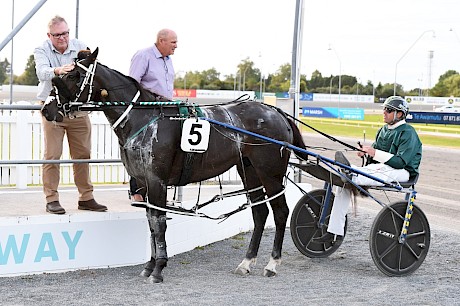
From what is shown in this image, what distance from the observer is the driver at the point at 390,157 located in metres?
7.47

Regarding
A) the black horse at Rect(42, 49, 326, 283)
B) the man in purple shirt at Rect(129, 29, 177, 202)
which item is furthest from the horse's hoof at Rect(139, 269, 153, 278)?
Answer: the man in purple shirt at Rect(129, 29, 177, 202)

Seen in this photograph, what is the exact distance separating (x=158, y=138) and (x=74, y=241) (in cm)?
130

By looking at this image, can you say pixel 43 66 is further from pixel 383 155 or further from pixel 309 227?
pixel 383 155

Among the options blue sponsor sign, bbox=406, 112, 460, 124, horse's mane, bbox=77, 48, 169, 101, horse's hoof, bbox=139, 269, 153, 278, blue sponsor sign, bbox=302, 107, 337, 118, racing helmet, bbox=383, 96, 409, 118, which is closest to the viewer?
horse's mane, bbox=77, 48, 169, 101

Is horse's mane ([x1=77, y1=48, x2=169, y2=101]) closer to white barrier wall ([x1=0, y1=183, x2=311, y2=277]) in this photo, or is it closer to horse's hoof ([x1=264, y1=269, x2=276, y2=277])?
white barrier wall ([x1=0, y1=183, x2=311, y2=277])

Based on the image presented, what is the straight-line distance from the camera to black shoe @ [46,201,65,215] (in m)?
7.05

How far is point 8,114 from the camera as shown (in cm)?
1062

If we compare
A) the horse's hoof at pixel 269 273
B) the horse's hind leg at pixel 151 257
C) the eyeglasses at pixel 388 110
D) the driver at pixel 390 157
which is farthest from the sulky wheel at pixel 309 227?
the horse's hind leg at pixel 151 257

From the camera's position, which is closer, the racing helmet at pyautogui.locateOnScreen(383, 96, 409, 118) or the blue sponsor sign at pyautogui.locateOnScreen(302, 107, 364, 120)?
the racing helmet at pyautogui.locateOnScreen(383, 96, 409, 118)

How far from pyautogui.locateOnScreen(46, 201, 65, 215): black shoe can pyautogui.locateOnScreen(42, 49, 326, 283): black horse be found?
807 millimetres

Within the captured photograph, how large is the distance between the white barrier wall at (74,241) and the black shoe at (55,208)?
9cm

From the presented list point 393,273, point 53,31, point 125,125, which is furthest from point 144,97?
point 393,273

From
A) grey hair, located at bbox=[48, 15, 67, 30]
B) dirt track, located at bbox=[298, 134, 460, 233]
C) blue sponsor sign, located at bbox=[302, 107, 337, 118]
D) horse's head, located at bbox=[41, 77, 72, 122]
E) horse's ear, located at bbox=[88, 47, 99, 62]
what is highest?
grey hair, located at bbox=[48, 15, 67, 30]

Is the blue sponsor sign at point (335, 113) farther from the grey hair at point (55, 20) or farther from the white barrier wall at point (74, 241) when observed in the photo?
the grey hair at point (55, 20)
